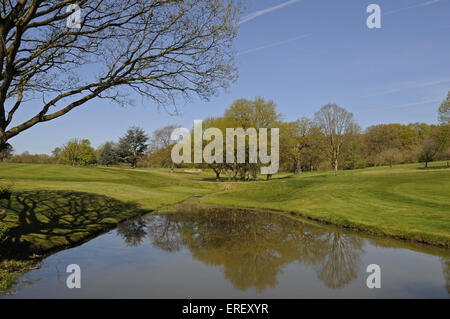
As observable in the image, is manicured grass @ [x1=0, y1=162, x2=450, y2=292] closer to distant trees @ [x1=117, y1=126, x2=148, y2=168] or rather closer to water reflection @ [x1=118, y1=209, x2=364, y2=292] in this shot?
water reflection @ [x1=118, y1=209, x2=364, y2=292]

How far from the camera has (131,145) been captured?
89.2 m

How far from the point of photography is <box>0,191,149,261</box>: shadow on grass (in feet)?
34.4

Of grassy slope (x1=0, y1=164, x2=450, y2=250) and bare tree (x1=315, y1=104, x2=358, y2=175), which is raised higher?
bare tree (x1=315, y1=104, x2=358, y2=175)

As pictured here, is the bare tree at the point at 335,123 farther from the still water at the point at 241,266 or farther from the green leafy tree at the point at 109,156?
the green leafy tree at the point at 109,156

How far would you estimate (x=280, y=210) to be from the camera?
22.7 metres

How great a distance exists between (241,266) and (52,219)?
10737mm

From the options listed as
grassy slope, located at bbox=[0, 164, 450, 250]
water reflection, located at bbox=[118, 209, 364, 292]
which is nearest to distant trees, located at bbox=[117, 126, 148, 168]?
grassy slope, located at bbox=[0, 164, 450, 250]

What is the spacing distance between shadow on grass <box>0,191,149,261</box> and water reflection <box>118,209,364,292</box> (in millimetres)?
1904

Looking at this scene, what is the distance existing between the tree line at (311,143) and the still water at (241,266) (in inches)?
859

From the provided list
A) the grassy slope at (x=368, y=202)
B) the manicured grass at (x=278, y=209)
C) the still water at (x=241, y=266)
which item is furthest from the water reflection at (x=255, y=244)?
the grassy slope at (x=368, y=202)

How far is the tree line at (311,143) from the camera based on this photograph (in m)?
48.8

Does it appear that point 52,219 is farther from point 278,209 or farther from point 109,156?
point 109,156

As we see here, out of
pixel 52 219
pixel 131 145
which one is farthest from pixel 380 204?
pixel 131 145
